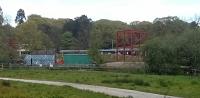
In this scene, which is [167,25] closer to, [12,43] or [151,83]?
[12,43]

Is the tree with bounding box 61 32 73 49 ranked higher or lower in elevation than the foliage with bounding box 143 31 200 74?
higher

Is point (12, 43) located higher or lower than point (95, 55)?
higher

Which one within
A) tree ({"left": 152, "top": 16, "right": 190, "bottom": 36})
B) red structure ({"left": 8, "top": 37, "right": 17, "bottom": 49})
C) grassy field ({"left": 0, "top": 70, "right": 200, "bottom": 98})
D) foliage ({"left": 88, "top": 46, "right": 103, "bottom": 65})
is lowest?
grassy field ({"left": 0, "top": 70, "right": 200, "bottom": 98})

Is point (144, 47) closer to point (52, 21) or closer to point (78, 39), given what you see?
point (78, 39)

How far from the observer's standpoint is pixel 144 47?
75938mm

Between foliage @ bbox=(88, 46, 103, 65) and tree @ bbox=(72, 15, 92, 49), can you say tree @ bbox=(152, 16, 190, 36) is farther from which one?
foliage @ bbox=(88, 46, 103, 65)

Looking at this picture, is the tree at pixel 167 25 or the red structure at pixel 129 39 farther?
the tree at pixel 167 25

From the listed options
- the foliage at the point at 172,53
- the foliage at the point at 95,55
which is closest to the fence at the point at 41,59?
the foliage at the point at 95,55

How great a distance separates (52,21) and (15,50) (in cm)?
7672

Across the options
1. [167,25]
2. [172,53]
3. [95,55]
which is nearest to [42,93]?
[172,53]

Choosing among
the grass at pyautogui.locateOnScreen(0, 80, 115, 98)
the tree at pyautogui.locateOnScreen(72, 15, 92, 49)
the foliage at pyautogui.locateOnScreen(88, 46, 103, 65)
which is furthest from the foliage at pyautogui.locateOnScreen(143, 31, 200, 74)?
the tree at pyautogui.locateOnScreen(72, 15, 92, 49)

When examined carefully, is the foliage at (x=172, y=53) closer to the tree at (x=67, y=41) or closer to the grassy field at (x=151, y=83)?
the grassy field at (x=151, y=83)

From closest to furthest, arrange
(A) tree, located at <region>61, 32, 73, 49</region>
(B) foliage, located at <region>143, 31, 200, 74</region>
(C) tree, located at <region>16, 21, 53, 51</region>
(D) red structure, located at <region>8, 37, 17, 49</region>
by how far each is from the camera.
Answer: (B) foliage, located at <region>143, 31, 200, 74</region> < (D) red structure, located at <region>8, 37, 17, 49</region> < (C) tree, located at <region>16, 21, 53, 51</region> < (A) tree, located at <region>61, 32, 73, 49</region>

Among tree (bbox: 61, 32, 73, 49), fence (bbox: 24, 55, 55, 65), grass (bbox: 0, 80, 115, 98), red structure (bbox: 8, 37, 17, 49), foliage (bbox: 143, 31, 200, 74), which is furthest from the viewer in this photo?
tree (bbox: 61, 32, 73, 49)
